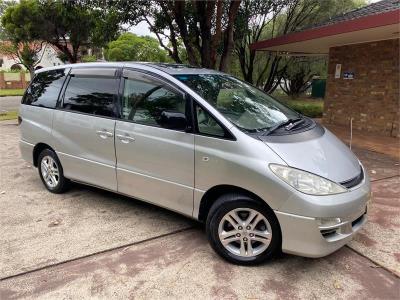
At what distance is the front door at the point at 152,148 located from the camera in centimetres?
367

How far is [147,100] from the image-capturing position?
4012mm

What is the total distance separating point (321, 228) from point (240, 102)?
62.1 inches

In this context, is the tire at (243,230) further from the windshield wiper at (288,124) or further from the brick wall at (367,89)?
the brick wall at (367,89)

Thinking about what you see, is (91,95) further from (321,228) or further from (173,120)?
(321,228)

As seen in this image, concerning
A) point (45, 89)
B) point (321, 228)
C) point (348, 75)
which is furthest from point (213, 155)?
point (348, 75)

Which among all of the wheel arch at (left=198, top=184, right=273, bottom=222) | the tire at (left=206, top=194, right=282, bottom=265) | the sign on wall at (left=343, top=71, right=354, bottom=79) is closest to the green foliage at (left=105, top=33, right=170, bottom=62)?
the sign on wall at (left=343, top=71, right=354, bottom=79)

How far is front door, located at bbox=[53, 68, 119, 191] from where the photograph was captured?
169 inches

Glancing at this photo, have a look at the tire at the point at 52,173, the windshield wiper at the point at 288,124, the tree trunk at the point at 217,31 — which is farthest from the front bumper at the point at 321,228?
the tree trunk at the point at 217,31

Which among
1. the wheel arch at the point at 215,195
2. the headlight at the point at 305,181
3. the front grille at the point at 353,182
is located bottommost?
the wheel arch at the point at 215,195

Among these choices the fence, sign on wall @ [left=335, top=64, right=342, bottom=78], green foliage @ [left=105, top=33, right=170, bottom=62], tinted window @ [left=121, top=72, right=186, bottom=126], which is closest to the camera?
tinted window @ [left=121, top=72, right=186, bottom=126]

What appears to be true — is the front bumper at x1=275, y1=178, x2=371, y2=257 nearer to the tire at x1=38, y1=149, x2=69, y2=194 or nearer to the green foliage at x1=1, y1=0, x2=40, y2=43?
the tire at x1=38, y1=149, x2=69, y2=194

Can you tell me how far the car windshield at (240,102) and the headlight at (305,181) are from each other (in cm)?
56

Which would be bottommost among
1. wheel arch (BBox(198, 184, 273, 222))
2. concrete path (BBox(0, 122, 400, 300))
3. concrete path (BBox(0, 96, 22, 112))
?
concrete path (BBox(0, 96, 22, 112))

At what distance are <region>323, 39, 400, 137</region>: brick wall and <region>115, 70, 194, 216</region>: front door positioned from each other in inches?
302
